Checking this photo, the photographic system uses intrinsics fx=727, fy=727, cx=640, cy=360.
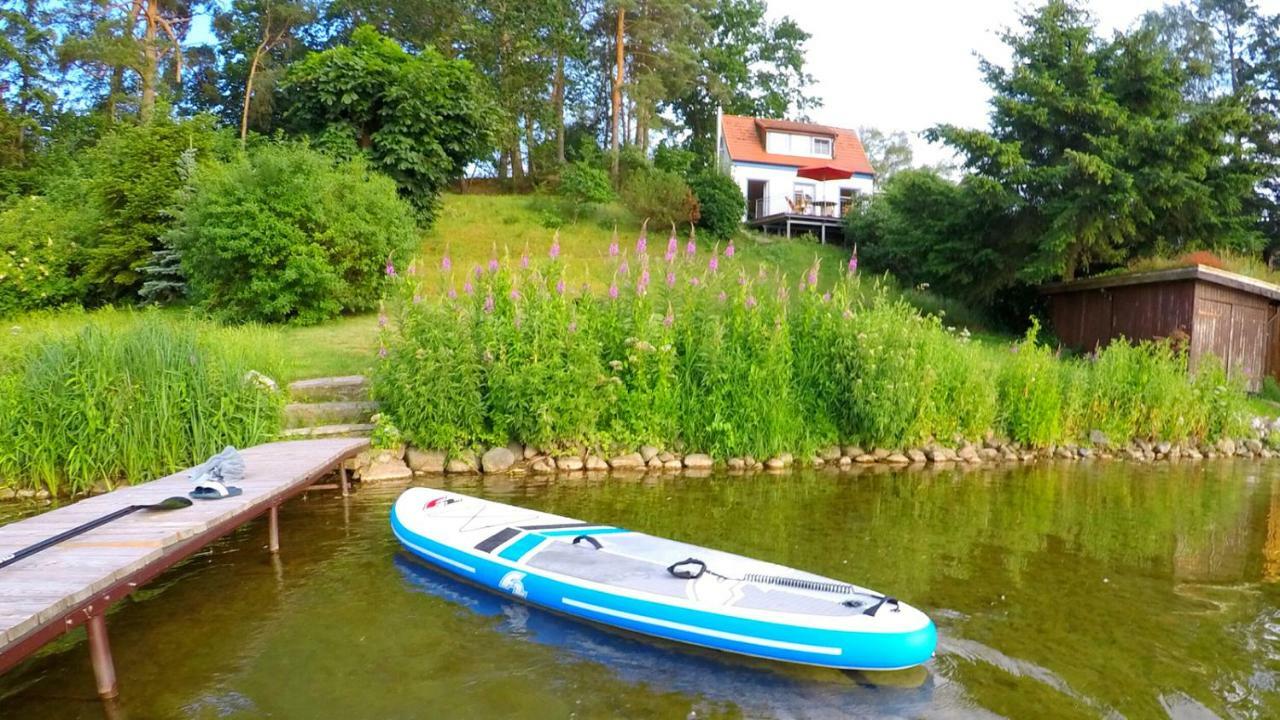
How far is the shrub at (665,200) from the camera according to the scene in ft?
79.3

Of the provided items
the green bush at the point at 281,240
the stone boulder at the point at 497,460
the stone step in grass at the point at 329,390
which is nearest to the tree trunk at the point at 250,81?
the green bush at the point at 281,240

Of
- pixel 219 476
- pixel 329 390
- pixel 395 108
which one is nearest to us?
pixel 219 476

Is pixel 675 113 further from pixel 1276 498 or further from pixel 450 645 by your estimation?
pixel 450 645

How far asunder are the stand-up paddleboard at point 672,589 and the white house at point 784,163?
2650 centimetres

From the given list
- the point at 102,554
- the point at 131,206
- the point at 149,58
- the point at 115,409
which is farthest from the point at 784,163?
the point at 102,554

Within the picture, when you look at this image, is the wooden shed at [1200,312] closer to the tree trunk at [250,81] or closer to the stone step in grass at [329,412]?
the stone step in grass at [329,412]

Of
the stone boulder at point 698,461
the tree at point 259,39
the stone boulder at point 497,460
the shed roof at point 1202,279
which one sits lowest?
the stone boulder at point 698,461

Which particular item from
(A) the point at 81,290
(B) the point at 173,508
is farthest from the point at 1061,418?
(A) the point at 81,290

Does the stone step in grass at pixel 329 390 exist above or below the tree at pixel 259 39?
below

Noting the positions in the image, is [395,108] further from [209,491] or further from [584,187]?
[209,491]

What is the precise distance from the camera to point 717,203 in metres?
25.2

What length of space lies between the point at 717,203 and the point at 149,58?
1830cm

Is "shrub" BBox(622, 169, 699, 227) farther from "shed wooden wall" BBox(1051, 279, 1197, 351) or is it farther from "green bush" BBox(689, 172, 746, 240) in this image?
"shed wooden wall" BBox(1051, 279, 1197, 351)

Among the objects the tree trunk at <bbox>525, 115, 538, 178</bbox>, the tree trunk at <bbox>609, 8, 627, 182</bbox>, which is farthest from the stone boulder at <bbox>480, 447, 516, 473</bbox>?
the tree trunk at <bbox>525, 115, 538, 178</bbox>
